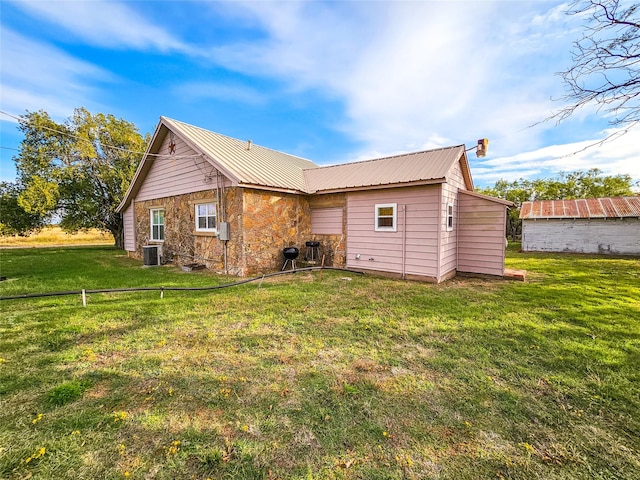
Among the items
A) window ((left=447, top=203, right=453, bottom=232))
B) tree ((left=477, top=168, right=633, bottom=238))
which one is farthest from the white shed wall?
window ((left=447, top=203, right=453, bottom=232))

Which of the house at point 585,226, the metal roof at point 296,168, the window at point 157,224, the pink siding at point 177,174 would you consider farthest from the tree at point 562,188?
the window at point 157,224

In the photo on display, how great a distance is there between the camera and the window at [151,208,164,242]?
1208 centimetres

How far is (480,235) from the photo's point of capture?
868cm

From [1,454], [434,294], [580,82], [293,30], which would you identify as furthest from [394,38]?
[1,454]

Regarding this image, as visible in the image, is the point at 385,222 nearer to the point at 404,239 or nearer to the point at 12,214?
the point at 404,239

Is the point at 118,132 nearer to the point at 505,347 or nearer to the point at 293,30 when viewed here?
the point at 293,30

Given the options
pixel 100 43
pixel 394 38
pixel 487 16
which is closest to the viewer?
pixel 487 16

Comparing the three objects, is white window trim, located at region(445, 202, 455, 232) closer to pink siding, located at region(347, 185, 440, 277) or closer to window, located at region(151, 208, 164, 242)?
pink siding, located at region(347, 185, 440, 277)

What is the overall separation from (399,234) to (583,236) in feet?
46.1

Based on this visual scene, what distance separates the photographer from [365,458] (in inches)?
77.2

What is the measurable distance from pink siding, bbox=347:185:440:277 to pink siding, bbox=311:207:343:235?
0.50 metres

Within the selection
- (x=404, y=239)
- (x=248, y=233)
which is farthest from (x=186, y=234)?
(x=404, y=239)

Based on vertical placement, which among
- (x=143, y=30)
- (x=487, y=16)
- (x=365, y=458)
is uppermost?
(x=143, y=30)

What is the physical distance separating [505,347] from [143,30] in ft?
38.3
